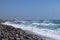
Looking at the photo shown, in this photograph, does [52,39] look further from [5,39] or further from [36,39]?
[5,39]

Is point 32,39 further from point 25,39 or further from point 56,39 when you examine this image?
point 56,39

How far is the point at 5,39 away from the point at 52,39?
363 centimetres

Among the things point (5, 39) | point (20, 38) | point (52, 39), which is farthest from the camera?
point (52, 39)

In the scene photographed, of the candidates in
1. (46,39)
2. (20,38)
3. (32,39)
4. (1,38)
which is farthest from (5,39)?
(46,39)

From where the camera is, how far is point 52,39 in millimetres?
12031

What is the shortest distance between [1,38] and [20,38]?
4.38ft

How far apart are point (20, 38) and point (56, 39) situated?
275 centimetres

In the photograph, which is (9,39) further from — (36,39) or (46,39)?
(46,39)

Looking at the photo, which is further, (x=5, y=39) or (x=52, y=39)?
(x=52, y=39)

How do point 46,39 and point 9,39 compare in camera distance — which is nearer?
point 9,39

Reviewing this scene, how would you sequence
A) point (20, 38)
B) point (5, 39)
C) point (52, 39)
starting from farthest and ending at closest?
point (52, 39) → point (20, 38) → point (5, 39)

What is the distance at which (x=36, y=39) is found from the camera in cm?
1140

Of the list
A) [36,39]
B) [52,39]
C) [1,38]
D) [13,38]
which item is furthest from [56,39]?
[1,38]

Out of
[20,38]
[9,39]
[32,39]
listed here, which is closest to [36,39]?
[32,39]
